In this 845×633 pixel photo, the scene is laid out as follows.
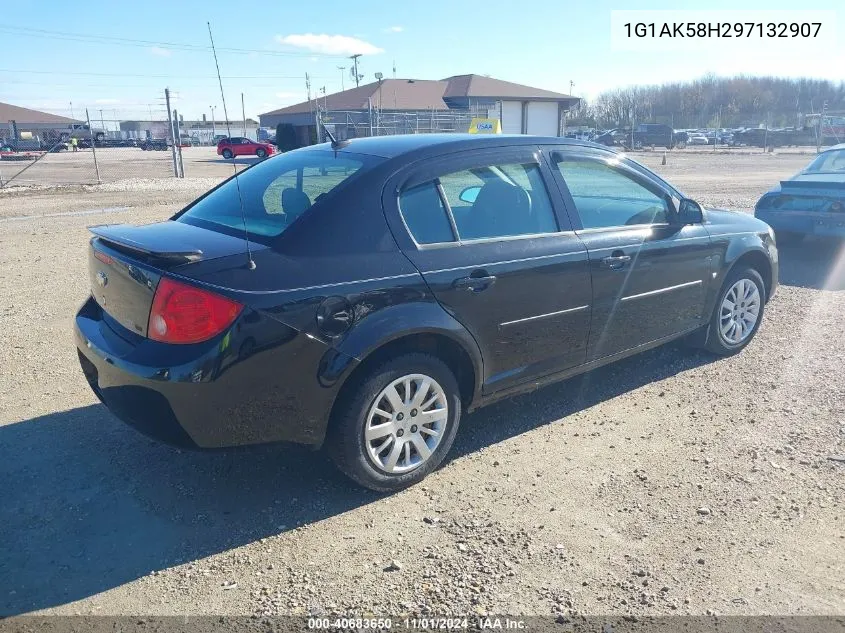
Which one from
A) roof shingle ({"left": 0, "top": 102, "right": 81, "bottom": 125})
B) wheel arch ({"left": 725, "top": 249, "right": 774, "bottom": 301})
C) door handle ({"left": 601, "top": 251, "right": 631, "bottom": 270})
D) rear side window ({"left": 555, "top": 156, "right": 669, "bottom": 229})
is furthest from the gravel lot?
roof shingle ({"left": 0, "top": 102, "right": 81, "bottom": 125})

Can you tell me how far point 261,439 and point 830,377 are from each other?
4199mm

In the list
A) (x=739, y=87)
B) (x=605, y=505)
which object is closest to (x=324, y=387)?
(x=605, y=505)

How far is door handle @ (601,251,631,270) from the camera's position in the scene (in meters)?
4.24

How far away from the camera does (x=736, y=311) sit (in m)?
5.41

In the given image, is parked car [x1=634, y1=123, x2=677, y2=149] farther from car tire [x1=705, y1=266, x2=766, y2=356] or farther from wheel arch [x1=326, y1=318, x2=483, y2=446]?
wheel arch [x1=326, y1=318, x2=483, y2=446]

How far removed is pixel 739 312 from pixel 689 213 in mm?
1127

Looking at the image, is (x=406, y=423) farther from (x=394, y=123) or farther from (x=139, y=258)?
(x=394, y=123)

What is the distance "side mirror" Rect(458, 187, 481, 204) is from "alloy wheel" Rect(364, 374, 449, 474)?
108 centimetres

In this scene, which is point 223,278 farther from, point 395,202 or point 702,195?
point 702,195

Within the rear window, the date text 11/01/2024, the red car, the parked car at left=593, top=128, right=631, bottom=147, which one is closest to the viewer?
the date text 11/01/2024

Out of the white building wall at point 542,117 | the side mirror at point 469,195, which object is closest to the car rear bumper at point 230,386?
the side mirror at point 469,195

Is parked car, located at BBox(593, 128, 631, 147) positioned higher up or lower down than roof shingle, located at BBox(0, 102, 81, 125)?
lower down

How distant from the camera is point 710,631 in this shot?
8.40ft

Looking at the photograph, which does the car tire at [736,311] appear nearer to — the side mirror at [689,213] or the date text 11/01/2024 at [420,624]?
the side mirror at [689,213]
